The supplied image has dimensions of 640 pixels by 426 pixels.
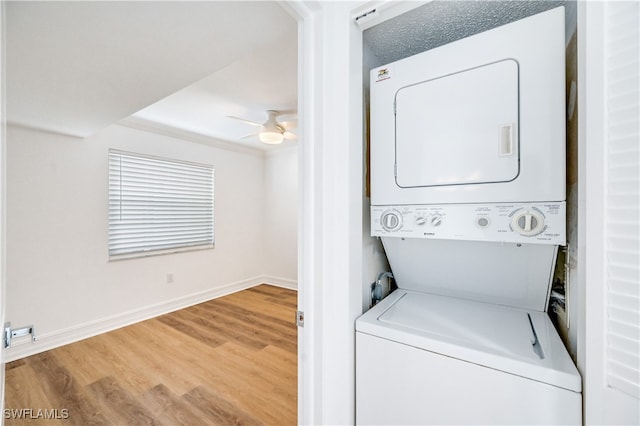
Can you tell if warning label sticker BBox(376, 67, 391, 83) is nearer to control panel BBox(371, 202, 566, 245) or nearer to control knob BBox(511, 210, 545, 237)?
control panel BBox(371, 202, 566, 245)

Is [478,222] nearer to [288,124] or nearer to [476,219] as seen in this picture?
[476,219]

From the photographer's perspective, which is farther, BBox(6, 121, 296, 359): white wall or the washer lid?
BBox(6, 121, 296, 359): white wall

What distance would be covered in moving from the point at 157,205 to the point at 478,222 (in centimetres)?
369

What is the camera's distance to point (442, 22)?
112 cm

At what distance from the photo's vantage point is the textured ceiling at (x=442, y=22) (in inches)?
40.1

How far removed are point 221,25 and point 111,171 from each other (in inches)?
109

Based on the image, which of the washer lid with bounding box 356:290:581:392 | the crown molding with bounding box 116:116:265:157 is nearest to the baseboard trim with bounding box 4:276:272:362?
the crown molding with bounding box 116:116:265:157

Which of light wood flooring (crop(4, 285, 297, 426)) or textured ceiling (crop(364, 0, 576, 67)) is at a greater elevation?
textured ceiling (crop(364, 0, 576, 67))

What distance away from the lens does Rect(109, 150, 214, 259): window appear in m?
3.10

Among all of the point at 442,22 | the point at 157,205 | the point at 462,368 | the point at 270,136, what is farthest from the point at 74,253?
the point at 442,22
